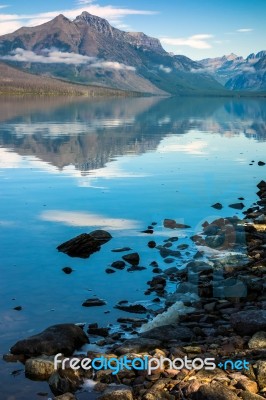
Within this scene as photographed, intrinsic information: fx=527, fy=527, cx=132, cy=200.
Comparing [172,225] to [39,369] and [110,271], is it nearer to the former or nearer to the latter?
[110,271]

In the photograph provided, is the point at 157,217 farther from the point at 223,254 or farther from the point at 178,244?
the point at 223,254

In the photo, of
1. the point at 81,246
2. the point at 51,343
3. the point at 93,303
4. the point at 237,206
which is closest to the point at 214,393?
the point at 51,343

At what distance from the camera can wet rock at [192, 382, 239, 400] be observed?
35.3ft

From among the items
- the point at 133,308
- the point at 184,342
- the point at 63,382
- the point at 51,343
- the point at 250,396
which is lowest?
the point at 133,308

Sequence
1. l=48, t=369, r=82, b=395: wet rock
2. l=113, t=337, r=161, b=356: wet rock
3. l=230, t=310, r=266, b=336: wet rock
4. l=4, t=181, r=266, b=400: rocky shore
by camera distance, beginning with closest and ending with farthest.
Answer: l=4, t=181, r=266, b=400: rocky shore
l=48, t=369, r=82, b=395: wet rock
l=113, t=337, r=161, b=356: wet rock
l=230, t=310, r=266, b=336: wet rock

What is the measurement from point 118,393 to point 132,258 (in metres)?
11.5

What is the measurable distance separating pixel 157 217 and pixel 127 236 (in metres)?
4.80

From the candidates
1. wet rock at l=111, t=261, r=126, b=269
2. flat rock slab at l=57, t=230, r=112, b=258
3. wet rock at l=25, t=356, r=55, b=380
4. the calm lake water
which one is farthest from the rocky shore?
flat rock slab at l=57, t=230, r=112, b=258

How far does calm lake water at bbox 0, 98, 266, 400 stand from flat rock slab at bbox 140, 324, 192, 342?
2019mm

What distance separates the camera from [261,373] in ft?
37.8

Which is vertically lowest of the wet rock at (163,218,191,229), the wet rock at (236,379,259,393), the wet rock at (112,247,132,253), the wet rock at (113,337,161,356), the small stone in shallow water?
the small stone in shallow water

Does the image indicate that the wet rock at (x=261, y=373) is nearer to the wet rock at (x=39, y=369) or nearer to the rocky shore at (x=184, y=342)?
the rocky shore at (x=184, y=342)

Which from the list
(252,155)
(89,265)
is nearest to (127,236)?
(89,265)

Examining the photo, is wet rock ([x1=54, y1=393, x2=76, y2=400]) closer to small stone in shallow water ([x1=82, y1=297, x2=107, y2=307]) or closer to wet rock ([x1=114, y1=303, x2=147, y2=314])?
wet rock ([x1=114, y1=303, x2=147, y2=314])
